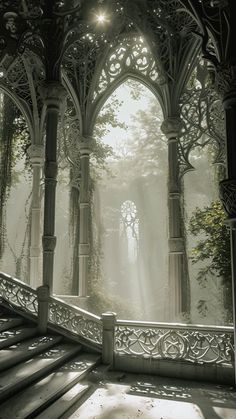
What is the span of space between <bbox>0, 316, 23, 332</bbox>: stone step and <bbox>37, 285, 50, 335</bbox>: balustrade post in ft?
1.22

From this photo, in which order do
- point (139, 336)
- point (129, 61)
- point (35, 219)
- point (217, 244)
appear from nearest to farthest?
point (139, 336) < point (217, 244) < point (129, 61) < point (35, 219)

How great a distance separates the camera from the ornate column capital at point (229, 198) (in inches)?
165

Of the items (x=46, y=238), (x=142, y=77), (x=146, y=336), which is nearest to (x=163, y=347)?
(x=146, y=336)

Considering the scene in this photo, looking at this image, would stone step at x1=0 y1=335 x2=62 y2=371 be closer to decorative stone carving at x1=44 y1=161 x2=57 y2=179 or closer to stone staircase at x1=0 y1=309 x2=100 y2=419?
stone staircase at x1=0 y1=309 x2=100 y2=419

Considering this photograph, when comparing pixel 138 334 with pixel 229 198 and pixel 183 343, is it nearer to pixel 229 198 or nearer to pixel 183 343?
pixel 183 343

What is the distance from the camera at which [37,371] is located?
4.29 meters

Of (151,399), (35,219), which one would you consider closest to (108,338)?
(151,399)

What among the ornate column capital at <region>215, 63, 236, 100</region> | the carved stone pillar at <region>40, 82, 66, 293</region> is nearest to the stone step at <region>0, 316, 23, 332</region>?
the carved stone pillar at <region>40, 82, 66, 293</region>

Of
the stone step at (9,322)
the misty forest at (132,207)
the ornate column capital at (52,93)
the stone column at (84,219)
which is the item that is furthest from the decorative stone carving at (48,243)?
the misty forest at (132,207)

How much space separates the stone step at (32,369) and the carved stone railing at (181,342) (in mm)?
807

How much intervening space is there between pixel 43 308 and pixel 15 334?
0.66 metres

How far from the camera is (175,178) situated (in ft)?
26.7

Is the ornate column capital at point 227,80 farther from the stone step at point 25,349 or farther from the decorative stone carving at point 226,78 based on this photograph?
the stone step at point 25,349

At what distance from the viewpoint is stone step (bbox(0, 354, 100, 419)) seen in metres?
3.48
